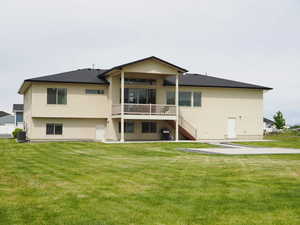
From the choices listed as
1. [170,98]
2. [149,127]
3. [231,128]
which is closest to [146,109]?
[149,127]

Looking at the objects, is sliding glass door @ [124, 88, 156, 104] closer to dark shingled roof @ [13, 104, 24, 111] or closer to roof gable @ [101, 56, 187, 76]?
roof gable @ [101, 56, 187, 76]

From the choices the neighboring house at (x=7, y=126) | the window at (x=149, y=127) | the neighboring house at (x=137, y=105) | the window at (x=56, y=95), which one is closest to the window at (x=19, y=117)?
the neighboring house at (x=7, y=126)

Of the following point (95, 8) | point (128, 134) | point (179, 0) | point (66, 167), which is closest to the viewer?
point (66, 167)

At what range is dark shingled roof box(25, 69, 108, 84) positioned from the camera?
33438mm

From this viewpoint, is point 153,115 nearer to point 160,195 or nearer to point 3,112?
point 160,195

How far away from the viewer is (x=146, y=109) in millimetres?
34156

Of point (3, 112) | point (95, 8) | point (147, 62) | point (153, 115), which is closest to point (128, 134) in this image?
point (153, 115)

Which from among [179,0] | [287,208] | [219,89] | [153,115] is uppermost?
[179,0]

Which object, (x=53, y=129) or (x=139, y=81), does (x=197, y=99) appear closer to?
(x=139, y=81)

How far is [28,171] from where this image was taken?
44.8 feet

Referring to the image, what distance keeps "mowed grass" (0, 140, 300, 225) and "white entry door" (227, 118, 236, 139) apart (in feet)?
77.2

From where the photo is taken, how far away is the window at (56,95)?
33.8m

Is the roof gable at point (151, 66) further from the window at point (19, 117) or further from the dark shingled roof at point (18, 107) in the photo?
the dark shingled roof at point (18, 107)

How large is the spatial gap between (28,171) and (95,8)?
11593 millimetres
